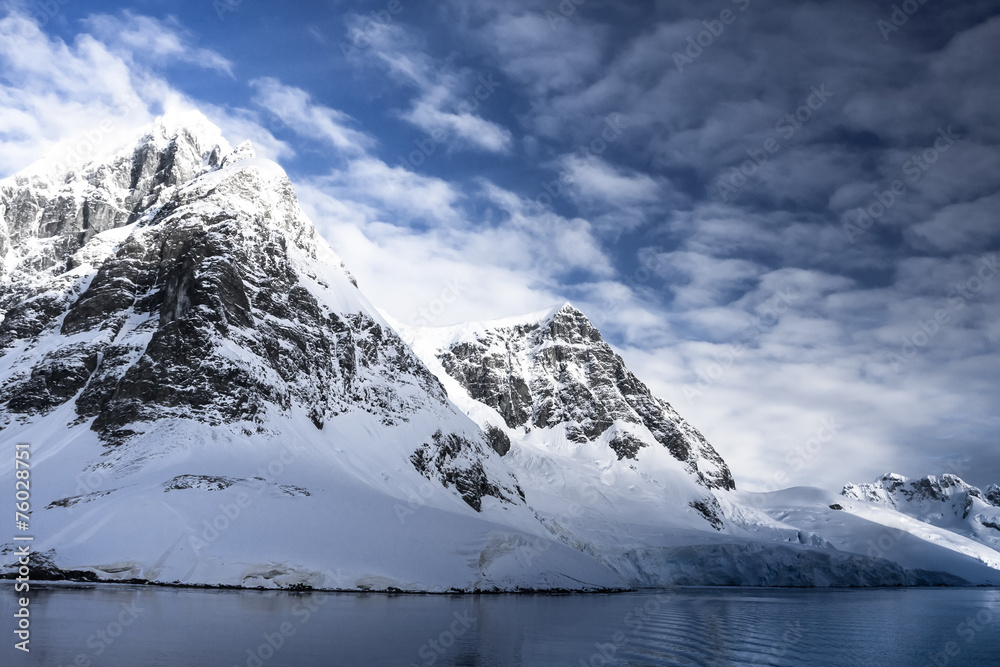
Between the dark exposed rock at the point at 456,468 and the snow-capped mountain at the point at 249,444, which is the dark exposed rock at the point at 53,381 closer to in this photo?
the snow-capped mountain at the point at 249,444

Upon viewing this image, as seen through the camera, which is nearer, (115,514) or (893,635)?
(893,635)

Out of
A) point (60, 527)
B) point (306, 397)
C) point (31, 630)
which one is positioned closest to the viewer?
point (31, 630)

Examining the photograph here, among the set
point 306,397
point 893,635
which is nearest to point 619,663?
point 893,635

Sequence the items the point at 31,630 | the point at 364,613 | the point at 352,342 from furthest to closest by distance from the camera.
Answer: the point at 352,342, the point at 364,613, the point at 31,630

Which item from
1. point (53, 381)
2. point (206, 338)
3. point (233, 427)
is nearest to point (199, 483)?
point (233, 427)

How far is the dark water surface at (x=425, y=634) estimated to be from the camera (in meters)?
37.5

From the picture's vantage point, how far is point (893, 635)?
67.6 m

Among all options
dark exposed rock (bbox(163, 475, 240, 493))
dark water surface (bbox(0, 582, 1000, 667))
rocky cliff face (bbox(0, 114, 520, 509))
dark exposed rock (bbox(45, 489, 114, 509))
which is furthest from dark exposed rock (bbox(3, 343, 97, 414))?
dark water surface (bbox(0, 582, 1000, 667))

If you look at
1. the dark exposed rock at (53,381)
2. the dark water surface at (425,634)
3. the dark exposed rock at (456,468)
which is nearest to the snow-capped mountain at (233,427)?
the dark exposed rock at (53,381)

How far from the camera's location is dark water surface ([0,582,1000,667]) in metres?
37.5

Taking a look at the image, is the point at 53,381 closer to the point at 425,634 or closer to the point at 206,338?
the point at 206,338

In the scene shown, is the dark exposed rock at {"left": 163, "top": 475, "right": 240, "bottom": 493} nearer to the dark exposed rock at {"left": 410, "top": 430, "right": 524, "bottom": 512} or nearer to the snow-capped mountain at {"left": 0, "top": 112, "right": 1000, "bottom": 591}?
the snow-capped mountain at {"left": 0, "top": 112, "right": 1000, "bottom": 591}

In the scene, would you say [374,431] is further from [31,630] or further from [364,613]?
[31,630]

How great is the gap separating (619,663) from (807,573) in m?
169
